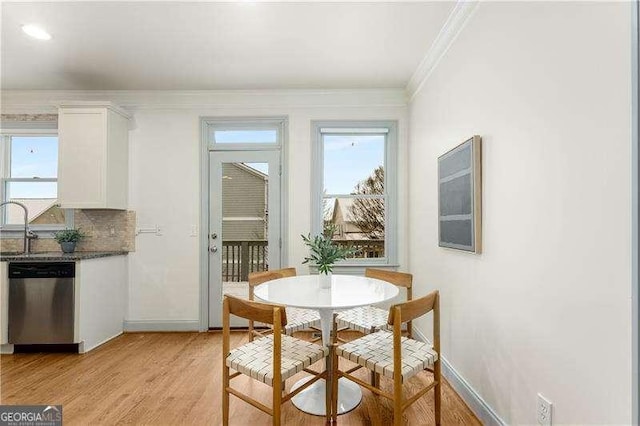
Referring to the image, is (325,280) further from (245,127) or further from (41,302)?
(41,302)

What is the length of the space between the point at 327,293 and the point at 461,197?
1.12 m

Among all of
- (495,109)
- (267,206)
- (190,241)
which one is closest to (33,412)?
(190,241)

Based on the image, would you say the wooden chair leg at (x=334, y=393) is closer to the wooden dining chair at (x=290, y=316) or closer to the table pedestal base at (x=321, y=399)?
the table pedestal base at (x=321, y=399)

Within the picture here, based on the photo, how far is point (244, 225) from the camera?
381cm

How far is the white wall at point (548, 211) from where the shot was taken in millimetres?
1164

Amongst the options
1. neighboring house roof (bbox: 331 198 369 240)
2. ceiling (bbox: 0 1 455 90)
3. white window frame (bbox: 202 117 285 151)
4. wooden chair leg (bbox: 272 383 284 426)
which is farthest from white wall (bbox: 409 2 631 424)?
white window frame (bbox: 202 117 285 151)

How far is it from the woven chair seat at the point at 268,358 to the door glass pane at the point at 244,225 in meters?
1.76

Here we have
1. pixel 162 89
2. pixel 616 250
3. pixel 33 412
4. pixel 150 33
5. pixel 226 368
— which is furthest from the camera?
pixel 162 89

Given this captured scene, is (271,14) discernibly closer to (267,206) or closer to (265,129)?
(265,129)

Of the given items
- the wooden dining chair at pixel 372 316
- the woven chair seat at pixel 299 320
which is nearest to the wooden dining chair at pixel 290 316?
the woven chair seat at pixel 299 320

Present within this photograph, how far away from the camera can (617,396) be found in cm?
116

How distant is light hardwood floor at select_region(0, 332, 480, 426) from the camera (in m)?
2.12

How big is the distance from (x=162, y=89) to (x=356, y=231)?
8.79 ft

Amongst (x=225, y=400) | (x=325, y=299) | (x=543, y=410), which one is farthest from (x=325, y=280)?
(x=543, y=410)
